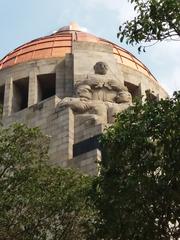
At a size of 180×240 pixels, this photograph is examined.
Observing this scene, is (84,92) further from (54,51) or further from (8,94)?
(54,51)

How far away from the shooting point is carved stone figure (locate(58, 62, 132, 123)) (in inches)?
1120

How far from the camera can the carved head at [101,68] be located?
104 feet

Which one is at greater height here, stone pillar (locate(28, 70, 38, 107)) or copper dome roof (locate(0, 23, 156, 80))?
copper dome roof (locate(0, 23, 156, 80))

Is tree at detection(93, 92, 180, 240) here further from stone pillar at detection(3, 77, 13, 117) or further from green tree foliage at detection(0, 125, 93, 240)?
stone pillar at detection(3, 77, 13, 117)

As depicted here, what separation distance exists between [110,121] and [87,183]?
35.5 ft

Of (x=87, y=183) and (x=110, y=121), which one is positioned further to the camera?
(x=110, y=121)

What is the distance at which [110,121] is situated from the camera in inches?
1109

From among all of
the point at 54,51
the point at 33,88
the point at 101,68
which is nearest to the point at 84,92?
the point at 101,68

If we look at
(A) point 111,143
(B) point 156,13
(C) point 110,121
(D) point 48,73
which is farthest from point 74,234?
(D) point 48,73

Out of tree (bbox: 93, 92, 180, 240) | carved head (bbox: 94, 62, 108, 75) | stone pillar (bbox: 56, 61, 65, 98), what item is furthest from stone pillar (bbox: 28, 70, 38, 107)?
tree (bbox: 93, 92, 180, 240)

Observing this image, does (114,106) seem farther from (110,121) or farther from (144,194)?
(144,194)

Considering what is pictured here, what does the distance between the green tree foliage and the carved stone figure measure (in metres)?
10.5

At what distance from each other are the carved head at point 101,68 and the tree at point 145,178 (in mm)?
18623

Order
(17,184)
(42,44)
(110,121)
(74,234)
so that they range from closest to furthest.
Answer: (17,184) → (74,234) → (110,121) → (42,44)
